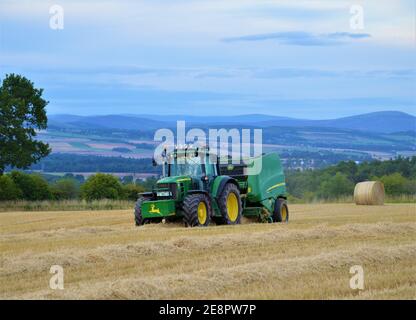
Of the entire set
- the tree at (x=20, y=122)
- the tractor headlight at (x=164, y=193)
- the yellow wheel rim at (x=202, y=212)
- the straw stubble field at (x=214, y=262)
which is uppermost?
the tree at (x=20, y=122)

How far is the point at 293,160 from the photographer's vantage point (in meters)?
41.2

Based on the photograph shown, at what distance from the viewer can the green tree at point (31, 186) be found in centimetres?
3741

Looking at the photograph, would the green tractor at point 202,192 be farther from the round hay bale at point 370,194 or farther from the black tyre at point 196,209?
the round hay bale at point 370,194

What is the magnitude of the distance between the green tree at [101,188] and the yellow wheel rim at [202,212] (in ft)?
63.8

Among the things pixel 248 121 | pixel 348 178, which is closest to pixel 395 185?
pixel 348 178

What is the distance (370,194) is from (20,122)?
50.5ft

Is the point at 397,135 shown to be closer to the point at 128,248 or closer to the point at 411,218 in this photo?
the point at 411,218

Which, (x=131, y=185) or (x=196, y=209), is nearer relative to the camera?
(x=196, y=209)

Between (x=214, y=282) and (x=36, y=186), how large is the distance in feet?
94.6

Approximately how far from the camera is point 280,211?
71.9ft

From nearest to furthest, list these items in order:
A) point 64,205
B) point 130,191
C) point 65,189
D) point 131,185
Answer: point 64,205, point 130,191, point 65,189, point 131,185

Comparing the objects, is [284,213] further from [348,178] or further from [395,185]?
[348,178]

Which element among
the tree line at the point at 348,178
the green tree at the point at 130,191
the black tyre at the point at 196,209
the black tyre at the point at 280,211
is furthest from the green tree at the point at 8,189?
the black tyre at the point at 196,209

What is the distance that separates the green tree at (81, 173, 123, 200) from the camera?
38031 millimetres
